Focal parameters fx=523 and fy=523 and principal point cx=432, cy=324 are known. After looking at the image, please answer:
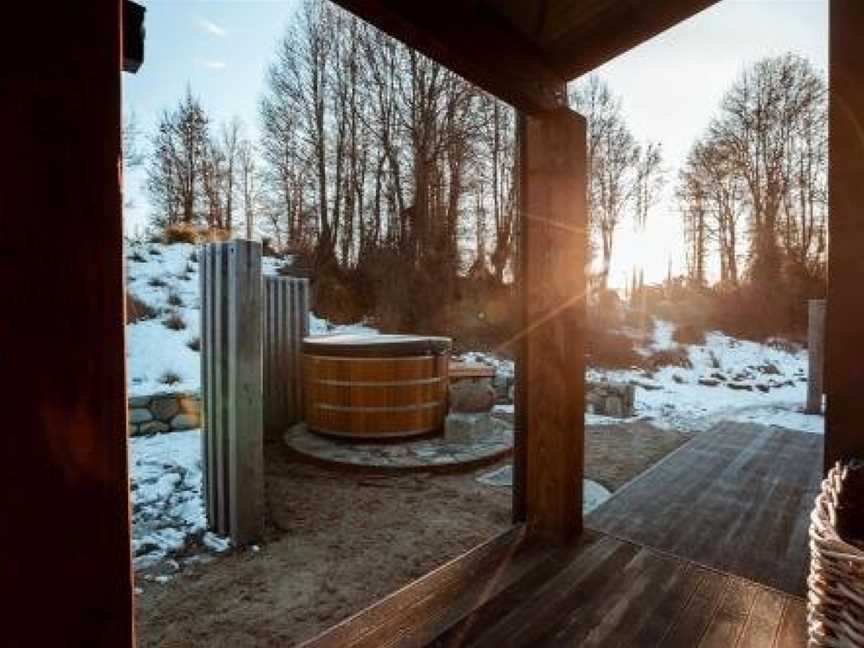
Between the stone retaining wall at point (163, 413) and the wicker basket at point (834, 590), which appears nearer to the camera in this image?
the wicker basket at point (834, 590)

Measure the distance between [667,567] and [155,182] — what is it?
84.0 feet

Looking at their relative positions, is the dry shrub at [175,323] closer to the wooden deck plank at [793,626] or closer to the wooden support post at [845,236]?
the wooden deck plank at [793,626]

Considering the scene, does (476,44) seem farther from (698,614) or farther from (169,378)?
(169,378)

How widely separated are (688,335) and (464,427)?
1434 centimetres

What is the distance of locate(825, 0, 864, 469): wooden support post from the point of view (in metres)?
1.61

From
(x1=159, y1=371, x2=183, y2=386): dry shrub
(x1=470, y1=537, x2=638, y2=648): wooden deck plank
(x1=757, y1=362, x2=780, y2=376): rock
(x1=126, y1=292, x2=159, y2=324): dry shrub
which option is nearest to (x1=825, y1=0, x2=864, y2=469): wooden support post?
(x1=470, y1=537, x2=638, y2=648): wooden deck plank

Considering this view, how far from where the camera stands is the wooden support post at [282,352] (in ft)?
24.6

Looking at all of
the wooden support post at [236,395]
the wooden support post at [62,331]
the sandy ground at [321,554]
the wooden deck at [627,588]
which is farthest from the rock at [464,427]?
the wooden support post at [62,331]

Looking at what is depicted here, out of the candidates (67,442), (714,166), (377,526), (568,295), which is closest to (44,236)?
(67,442)

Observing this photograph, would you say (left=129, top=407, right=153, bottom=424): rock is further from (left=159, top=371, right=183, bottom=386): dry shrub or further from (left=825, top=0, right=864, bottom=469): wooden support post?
(left=825, top=0, right=864, bottom=469): wooden support post

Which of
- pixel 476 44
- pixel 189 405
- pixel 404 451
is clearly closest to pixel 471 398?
pixel 404 451

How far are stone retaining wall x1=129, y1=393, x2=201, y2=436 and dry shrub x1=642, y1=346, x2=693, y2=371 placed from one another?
11.5 meters

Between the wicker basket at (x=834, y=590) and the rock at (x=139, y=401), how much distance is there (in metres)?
7.46

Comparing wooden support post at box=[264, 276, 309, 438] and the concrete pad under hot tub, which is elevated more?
wooden support post at box=[264, 276, 309, 438]
